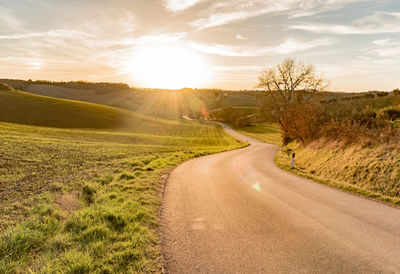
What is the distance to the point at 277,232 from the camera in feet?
20.6

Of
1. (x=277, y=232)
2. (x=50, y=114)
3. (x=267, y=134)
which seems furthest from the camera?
(x=267, y=134)

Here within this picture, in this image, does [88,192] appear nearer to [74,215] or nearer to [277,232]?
[74,215]

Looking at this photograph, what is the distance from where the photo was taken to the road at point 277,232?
4.82 metres

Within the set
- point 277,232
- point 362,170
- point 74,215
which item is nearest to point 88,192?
point 74,215

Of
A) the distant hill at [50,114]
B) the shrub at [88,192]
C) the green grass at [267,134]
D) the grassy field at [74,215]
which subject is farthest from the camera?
the green grass at [267,134]

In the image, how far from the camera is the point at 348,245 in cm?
553

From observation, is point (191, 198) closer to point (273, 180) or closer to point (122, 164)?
point (273, 180)

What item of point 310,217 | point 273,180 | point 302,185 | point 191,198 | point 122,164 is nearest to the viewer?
point 310,217

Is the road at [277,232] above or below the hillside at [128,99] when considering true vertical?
below

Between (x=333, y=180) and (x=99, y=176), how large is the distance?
44.6 ft

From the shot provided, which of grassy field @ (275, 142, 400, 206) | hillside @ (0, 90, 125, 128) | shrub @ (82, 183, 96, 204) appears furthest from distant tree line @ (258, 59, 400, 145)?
hillside @ (0, 90, 125, 128)

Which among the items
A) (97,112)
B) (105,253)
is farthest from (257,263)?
(97,112)

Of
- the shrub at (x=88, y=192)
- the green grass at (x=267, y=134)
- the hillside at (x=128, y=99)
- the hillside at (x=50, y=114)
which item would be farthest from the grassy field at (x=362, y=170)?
the hillside at (x=128, y=99)

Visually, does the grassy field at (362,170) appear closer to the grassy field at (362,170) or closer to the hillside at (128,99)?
the grassy field at (362,170)
